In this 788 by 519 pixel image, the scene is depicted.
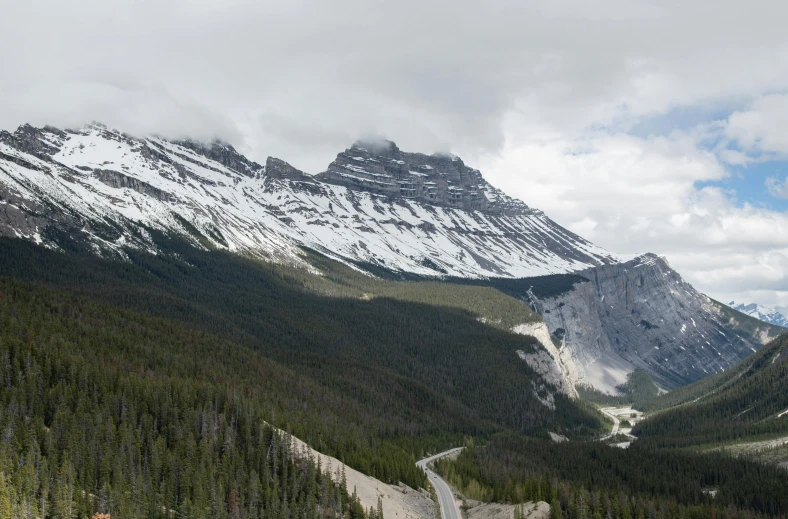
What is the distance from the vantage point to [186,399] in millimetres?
102875

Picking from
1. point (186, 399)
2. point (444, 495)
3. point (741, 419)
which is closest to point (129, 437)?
point (186, 399)

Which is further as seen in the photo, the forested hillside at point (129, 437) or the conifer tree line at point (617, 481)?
the conifer tree line at point (617, 481)

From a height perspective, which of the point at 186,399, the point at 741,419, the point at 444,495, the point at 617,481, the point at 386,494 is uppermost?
the point at 186,399

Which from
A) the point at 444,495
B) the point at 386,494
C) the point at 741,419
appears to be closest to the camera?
the point at 386,494

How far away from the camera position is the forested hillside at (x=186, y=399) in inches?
3187

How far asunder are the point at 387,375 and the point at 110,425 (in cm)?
9420

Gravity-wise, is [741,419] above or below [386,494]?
above

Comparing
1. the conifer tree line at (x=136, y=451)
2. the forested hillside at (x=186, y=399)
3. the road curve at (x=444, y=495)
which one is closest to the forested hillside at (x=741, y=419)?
the forested hillside at (x=186, y=399)

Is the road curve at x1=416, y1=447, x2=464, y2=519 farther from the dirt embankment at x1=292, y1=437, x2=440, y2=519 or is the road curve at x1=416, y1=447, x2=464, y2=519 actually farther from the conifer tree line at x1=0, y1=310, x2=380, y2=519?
the conifer tree line at x1=0, y1=310, x2=380, y2=519

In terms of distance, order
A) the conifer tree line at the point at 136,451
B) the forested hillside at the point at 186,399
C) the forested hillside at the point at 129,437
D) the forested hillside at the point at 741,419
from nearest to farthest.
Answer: the conifer tree line at the point at 136,451 < the forested hillside at the point at 129,437 < the forested hillside at the point at 186,399 < the forested hillside at the point at 741,419

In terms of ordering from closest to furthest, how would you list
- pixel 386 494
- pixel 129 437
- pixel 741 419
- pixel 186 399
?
pixel 129 437 → pixel 386 494 → pixel 186 399 → pixel 741 419

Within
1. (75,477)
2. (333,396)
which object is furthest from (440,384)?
(75,477)

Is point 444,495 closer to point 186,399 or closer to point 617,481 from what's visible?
point 617,481

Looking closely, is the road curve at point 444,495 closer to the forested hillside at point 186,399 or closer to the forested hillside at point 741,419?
the forested hillside at point 186,399
